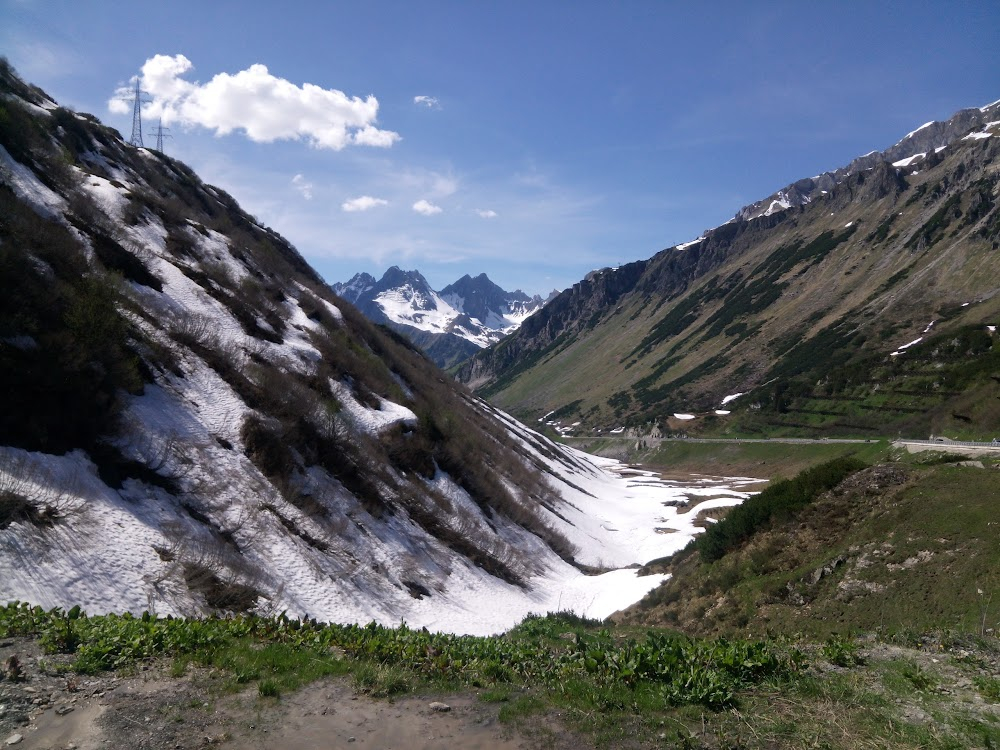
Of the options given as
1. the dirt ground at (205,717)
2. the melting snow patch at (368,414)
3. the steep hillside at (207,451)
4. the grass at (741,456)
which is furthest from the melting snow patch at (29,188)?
the grass at (741,456)

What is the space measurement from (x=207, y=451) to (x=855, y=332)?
4904 inches

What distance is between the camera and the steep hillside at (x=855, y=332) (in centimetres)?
7544

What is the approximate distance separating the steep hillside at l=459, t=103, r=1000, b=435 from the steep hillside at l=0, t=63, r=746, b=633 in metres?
46.7

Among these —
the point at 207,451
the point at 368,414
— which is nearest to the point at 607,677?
the point at 207,451

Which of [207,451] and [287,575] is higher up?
[207,451]

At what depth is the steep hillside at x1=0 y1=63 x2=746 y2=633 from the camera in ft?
42.9

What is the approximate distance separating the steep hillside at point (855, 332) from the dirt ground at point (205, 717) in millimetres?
57685

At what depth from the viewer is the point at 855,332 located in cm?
11144

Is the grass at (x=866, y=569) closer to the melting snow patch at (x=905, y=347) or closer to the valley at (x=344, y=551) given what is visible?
the valley at (x=344, y=551)

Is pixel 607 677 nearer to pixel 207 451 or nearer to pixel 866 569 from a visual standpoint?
pixel 866 569

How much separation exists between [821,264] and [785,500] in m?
164

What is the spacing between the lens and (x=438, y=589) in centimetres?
2156

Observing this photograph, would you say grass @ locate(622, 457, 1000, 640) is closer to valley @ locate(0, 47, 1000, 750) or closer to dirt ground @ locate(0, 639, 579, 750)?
valley @ locate(0, 47, 1000, 750)

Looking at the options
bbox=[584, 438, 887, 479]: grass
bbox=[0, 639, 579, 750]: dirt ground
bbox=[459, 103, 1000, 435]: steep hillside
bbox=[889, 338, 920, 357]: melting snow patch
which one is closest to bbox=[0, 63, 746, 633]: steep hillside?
bbox=[0, 639, 579, 750]: dirt ground
